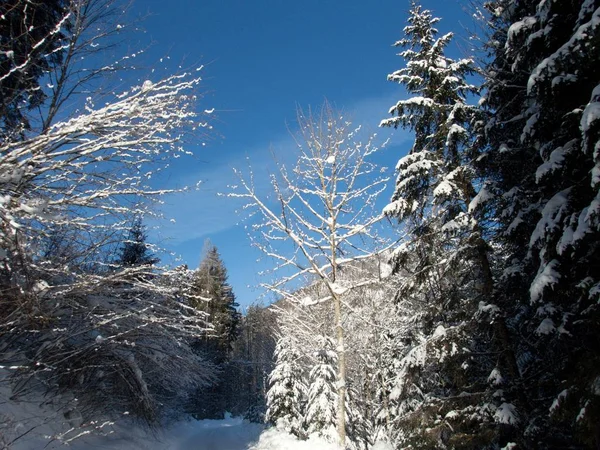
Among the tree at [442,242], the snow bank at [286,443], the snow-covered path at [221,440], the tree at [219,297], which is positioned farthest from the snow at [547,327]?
the tree at [219,297]

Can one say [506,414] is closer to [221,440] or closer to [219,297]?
[221,440]

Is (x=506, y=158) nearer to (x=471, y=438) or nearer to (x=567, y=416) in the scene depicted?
(x=567, y=416)

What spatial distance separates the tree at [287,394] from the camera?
21.6 m

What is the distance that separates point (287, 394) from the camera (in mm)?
22344

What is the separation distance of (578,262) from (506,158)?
8.86 feet

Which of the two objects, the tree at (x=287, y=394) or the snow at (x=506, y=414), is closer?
the snow at (x=506, y=414)

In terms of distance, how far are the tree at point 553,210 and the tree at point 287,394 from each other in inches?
636

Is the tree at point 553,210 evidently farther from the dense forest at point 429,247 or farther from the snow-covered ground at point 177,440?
the snow-covered ground at point 177,440

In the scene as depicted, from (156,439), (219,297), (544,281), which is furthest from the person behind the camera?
(219,297)

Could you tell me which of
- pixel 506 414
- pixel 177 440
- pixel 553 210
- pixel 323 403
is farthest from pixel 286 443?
pixel 553 210

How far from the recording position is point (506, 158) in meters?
7.07

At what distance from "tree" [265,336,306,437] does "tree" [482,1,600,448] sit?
16.1m

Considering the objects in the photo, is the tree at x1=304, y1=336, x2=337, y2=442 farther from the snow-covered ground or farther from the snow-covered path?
the snow-covered path

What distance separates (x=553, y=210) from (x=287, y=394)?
20333mm
